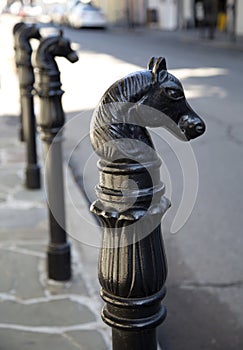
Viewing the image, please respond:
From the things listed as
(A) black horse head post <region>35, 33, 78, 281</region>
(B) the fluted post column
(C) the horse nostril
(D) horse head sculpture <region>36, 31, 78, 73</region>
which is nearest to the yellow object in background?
(D) horse head sculpture <region>36, 31, 78, 73</region>

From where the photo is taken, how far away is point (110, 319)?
1.73 metres

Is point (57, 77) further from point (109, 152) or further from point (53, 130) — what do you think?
point (109, 152)

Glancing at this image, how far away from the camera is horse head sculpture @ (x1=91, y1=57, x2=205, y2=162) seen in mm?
1647

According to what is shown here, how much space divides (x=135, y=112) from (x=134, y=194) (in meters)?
0.24

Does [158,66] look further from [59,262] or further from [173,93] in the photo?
[59,262]

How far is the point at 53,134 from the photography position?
3.66 metres

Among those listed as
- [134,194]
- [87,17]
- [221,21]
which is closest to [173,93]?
[134,194]

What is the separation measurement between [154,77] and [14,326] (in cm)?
207

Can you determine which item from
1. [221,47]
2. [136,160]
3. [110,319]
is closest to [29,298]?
[110,319]

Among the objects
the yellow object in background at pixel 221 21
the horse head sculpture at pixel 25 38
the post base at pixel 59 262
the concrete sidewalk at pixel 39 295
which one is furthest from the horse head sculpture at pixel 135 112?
the yellow object in background at pixel 221 21

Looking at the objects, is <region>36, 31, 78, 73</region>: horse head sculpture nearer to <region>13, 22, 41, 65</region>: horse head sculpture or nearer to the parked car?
<region>13, 22, 41, 65</region>: horse head sculpture

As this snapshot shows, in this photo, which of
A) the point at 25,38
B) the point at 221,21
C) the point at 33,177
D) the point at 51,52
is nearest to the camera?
the point at 51,52

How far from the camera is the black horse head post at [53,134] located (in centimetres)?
356

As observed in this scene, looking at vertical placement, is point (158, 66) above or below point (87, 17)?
above
